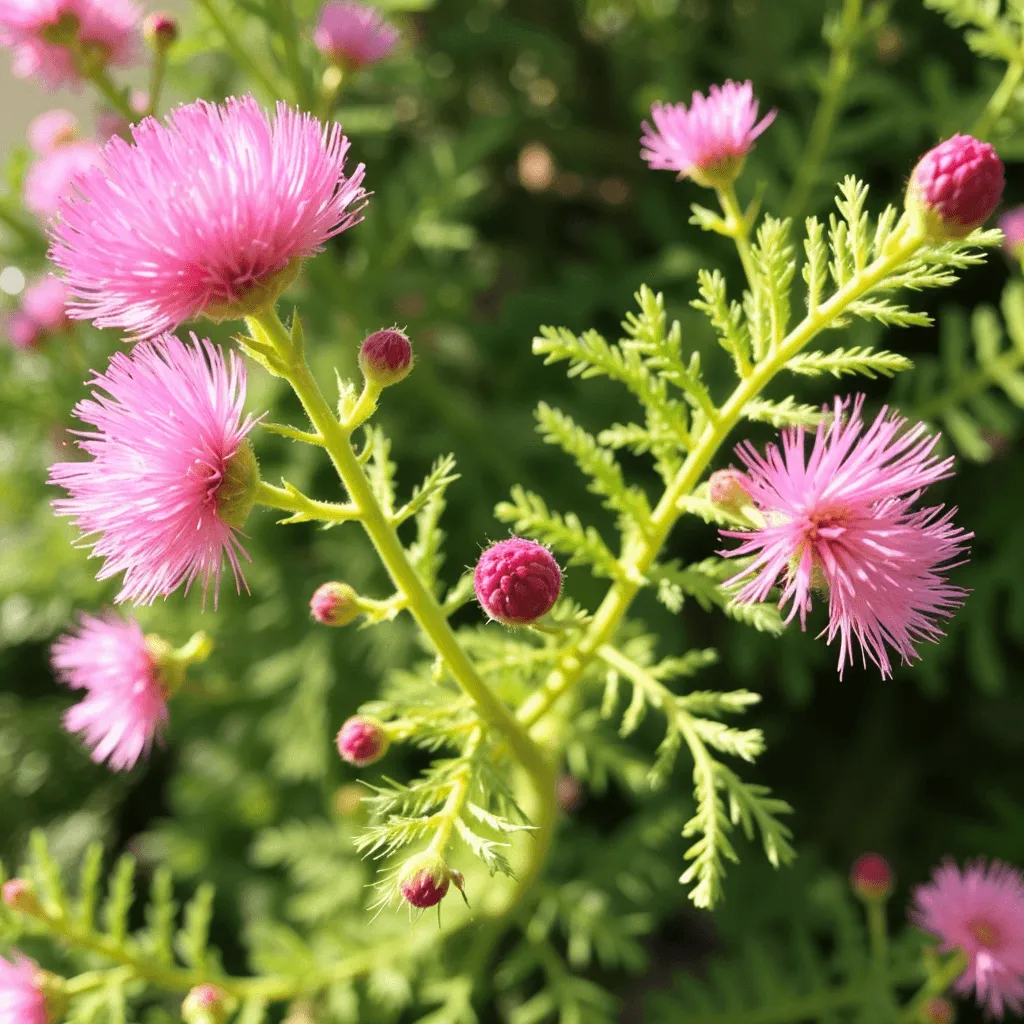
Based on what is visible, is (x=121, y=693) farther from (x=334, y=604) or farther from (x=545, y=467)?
(x=545, y=467)

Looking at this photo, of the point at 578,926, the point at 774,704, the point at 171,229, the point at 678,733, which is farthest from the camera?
the point at 774,704

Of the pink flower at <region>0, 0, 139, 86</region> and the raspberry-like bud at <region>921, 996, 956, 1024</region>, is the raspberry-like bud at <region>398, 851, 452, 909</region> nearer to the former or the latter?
the raspberry-like bud at <region>921, 996, 956, 1024</region>

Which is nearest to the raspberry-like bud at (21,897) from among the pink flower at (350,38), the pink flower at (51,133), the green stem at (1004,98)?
the pink flower at (350,38)

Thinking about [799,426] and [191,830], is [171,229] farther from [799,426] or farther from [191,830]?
[191,830]

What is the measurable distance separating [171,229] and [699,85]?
1470 mm

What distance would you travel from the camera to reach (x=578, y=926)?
1224mm

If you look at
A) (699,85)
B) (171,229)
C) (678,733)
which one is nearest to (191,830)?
(678,733)

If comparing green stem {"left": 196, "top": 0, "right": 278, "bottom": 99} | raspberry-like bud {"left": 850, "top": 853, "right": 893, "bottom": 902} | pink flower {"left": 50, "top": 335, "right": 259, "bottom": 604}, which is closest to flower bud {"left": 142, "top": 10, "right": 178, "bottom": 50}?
green stem {"left": 196, "top": 0, "right": 278, "bottom": 99}

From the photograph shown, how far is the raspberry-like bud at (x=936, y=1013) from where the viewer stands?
942 millimetres

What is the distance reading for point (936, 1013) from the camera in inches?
37.2

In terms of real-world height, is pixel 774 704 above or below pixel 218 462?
below

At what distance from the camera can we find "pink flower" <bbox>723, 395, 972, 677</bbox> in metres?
0.58

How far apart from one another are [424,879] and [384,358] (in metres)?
0.34

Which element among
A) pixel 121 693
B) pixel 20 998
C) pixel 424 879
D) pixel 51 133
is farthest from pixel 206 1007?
pixel 51 133
